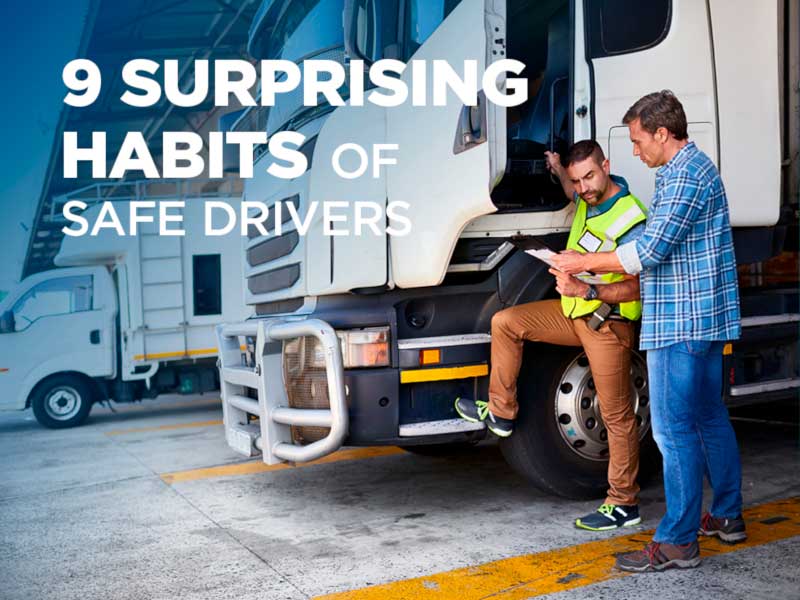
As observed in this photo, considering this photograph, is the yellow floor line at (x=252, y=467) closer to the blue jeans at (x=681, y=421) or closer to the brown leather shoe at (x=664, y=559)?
the brown leather shoe at (x=664, y=559)

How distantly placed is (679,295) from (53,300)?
914cm

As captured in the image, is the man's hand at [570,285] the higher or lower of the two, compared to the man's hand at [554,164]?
lower

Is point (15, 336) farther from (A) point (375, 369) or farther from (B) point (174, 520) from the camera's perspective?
(A) point (375, 369)

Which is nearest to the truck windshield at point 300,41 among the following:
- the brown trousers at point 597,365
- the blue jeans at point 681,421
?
the brown trousers at point 597,365

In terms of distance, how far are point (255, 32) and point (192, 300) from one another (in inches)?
226

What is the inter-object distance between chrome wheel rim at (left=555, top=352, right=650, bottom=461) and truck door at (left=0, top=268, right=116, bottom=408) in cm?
780

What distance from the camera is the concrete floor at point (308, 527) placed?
361 centimetres

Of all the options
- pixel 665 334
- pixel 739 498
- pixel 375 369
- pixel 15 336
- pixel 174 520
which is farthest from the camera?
pixel 15 336

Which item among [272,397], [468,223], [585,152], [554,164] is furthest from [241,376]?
[585,152]

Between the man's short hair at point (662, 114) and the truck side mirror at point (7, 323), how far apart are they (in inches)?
359

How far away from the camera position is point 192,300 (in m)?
11.1

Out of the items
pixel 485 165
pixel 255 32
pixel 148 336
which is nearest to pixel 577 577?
pixel 485 165

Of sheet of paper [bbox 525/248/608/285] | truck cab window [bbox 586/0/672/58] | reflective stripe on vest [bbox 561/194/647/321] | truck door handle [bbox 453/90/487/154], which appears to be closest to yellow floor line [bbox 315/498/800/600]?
reflective stripe on vest [bbox 561/194/647/321]

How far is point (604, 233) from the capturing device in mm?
4059
